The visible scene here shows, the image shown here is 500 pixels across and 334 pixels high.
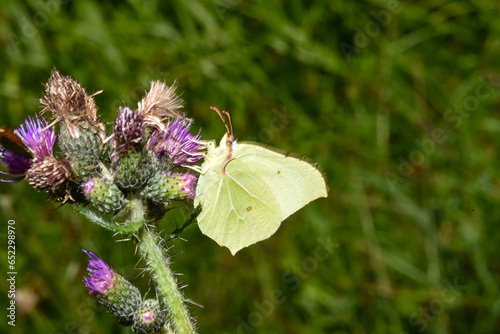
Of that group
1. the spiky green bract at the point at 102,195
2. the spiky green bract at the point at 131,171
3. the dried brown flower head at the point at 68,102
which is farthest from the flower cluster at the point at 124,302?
the dried brown flower head at the point at 68,102

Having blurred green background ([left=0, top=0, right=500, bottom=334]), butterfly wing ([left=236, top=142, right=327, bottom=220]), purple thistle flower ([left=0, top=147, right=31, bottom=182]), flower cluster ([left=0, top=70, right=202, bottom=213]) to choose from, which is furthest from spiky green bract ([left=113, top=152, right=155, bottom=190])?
blurred green background ([left=0, top=0, right=500, bottom=334])

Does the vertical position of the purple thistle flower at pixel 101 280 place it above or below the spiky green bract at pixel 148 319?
above

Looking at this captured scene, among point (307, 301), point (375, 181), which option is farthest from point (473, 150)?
point (307, 301)

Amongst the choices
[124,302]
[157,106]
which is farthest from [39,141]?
[124,302]

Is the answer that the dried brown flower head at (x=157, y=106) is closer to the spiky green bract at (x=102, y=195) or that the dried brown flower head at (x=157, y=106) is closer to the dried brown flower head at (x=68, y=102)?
the dried brown flower head at (x=68, y=102)

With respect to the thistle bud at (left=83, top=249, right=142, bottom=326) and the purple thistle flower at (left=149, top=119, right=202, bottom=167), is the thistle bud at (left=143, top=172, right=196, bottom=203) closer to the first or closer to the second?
the purple thistle flower at (left=149, top=119, right=202, bottom=167)

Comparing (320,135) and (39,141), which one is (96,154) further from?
(320,135)

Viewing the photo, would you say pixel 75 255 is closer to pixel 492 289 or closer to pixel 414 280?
pixel 414 280
